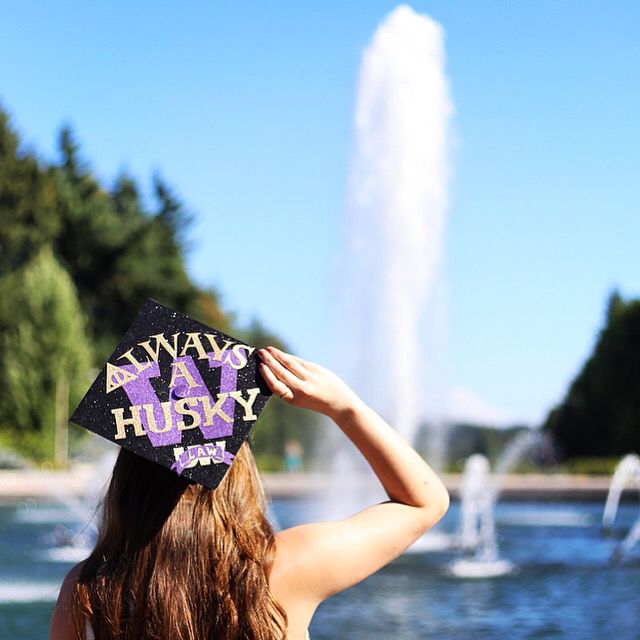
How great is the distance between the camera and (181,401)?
1628mm

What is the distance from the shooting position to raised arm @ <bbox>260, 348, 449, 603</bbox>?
1.68m

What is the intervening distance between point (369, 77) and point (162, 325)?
16.0 m

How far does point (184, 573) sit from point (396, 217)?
50.9 feet

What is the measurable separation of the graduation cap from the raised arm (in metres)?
0.05

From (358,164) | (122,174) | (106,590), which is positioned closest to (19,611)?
(106,590)

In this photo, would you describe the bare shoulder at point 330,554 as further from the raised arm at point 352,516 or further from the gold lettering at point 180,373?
the gold lettering at point 180,373

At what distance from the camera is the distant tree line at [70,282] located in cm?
3102

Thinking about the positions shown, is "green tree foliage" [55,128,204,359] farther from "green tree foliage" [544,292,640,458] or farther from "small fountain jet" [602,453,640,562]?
"small fountain jet" [602,453,640,562]

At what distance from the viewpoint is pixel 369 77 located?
17234mm

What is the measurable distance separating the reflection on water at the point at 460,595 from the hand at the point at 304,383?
5.47 metres

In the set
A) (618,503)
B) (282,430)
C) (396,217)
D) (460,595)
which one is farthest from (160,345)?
(282,430)

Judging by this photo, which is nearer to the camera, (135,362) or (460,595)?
(135,362)

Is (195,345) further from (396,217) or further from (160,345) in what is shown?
(396,217)

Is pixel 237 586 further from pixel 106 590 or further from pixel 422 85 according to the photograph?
pixel 422 85
